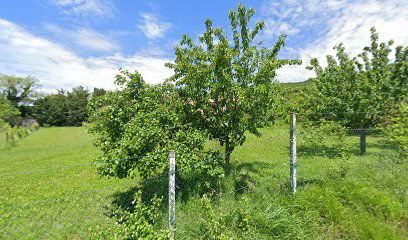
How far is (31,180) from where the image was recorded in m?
6.77

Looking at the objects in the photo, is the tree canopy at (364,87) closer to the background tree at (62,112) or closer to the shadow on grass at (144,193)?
the shadow on grass at (144,193)

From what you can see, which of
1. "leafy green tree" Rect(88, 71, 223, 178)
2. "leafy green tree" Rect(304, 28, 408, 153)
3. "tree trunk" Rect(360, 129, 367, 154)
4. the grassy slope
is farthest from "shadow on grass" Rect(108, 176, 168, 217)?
"tree trunk" Rect(360, 129, 367, 154)

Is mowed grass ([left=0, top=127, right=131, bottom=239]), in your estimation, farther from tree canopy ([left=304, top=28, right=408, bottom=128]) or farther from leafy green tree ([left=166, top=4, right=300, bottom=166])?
tree canopy ([left=304, top=28, right=408, bottom=128])

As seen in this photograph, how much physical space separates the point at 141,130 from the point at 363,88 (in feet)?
28.0

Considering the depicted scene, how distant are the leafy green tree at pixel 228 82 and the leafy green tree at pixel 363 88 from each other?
4.53 m

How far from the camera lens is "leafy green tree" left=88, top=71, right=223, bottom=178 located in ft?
11.1

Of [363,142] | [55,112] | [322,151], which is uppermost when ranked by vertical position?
[55,112]

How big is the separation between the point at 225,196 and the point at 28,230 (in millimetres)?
4031

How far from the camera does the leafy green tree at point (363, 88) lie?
278 inches

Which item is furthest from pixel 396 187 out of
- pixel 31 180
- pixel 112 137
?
pixel 31 180

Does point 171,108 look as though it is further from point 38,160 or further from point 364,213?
point 38,160

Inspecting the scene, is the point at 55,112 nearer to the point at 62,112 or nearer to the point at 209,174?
the point at 62,112

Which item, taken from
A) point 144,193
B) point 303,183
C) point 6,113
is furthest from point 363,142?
point 6,113

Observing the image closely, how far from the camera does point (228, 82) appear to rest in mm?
3908
